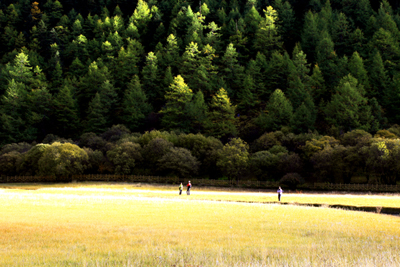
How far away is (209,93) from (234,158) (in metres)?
51.3

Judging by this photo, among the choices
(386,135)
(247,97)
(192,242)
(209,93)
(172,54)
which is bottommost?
(192,242)

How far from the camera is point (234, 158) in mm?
80625

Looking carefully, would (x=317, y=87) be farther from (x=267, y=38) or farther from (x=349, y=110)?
(x=267, y=38)

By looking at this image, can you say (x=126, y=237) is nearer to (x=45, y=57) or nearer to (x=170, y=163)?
(x=170, y=163)

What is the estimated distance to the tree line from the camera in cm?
7025

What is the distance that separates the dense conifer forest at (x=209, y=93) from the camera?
→ 82.1m

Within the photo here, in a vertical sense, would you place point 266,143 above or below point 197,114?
below

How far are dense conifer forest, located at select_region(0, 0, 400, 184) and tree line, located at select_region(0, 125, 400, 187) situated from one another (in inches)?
12.0

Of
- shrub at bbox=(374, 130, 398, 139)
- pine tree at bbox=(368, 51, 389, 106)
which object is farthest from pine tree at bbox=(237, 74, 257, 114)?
shrub at bbox=(374, 130, 398, 139)

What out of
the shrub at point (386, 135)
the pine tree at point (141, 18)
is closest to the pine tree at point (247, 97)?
the shrub at point (386, 135)

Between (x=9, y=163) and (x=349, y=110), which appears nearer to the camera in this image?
(x=349, y=110)

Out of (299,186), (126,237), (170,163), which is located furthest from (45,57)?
(126,237)

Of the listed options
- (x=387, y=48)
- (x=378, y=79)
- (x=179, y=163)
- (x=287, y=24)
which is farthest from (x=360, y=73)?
(x=179, y=163)

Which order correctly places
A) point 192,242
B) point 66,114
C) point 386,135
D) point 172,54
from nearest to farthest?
1. point 192,242
2. point 386,135
3. point 66,114
4. point 172,54
